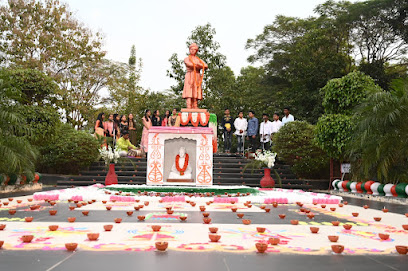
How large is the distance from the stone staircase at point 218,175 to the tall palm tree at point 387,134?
4193 mm

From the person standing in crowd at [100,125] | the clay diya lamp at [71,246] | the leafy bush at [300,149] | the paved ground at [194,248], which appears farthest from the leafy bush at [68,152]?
the clay diya lamp at [71,246]

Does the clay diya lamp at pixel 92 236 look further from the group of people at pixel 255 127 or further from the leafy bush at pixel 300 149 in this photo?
the group of people at pixel 255 127

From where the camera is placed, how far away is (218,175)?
12383mm

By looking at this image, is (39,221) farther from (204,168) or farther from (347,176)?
(347,176)

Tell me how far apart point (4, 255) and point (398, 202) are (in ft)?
24.5

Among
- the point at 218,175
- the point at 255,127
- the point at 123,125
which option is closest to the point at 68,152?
the point at 123,125

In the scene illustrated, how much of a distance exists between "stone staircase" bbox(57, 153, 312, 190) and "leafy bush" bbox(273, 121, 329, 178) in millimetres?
581

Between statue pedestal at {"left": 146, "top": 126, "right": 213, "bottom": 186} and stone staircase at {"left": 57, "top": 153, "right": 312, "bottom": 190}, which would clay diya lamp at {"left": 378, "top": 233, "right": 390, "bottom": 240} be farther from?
stone staircase at {"left": 57, "top": 153, "right": 312, "bottom": 190}

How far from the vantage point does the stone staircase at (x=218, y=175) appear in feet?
38.7

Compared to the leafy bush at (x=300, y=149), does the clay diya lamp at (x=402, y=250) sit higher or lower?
lower

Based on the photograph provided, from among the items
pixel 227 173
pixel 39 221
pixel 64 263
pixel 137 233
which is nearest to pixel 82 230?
pixel 137 233

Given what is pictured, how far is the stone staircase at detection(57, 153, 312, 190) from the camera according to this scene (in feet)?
38.7

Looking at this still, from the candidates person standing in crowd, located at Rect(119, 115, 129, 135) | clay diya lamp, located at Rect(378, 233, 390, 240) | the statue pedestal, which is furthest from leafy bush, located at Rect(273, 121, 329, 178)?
clay diya lamp, located at Rect(378, 233, 390, 240)

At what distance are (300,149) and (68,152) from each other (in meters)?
8.20
